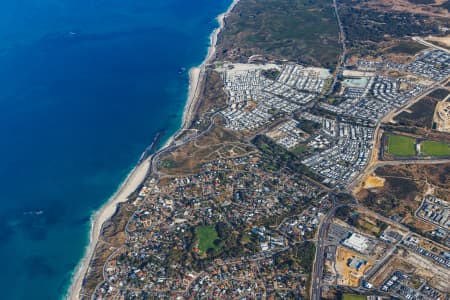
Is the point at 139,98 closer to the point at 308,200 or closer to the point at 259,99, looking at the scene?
the point at 259,99

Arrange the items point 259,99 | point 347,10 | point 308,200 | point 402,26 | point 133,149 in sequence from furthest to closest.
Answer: point 347,10
point 402,26
point 259,99
point 133,149
point 308,200

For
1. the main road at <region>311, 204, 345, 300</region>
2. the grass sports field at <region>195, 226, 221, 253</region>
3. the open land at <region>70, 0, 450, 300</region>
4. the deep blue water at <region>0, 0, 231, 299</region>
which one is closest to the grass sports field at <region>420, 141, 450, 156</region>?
the open land at <region>70, 0, 450, 300</region>

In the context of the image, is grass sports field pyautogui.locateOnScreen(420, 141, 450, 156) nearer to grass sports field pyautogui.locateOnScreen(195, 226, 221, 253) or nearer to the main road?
the main road

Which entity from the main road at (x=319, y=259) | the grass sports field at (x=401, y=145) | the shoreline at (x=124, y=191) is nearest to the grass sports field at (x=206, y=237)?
Result: the main road at (x=319, y=259)

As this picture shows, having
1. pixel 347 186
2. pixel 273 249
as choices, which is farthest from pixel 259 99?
pixel 273 249

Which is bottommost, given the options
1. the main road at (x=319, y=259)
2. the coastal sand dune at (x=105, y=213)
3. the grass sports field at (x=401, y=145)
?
the coastal sand dune at (x=105, y=213)

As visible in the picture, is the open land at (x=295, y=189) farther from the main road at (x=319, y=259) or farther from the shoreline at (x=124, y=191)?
the shoreline at (x=124, y=191)

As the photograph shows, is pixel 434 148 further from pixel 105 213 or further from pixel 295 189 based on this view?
pixel 105 213
